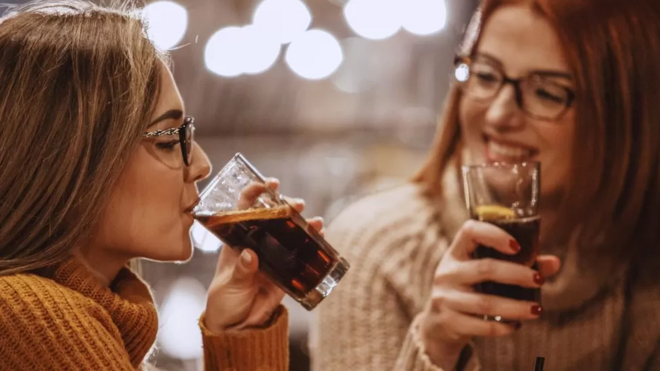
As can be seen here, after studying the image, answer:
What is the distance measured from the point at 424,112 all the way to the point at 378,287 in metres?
0.66

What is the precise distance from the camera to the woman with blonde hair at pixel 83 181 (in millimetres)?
1082

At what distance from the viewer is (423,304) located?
1.48m

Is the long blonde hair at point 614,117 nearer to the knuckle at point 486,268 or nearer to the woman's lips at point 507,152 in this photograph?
the woman's lips at point 507,152

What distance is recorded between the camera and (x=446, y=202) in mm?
1505

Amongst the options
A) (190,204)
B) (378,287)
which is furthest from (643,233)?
(190,204)

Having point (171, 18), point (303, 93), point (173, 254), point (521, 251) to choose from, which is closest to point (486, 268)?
point (521, 251)

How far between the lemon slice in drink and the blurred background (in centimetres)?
41

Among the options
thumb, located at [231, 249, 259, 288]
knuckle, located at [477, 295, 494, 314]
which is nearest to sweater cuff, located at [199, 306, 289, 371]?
thumb, located at [231, 249, 259, 288]

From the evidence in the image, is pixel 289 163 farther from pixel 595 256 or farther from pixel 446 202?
pixel 595 256

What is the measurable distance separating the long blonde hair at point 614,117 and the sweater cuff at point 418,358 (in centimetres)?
30

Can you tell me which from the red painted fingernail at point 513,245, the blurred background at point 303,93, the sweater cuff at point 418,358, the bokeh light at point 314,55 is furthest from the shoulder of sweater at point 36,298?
the bokeh light at point 314,55

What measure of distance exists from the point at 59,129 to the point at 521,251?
2.55 ft

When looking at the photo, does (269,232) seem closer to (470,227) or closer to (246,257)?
(246,257)

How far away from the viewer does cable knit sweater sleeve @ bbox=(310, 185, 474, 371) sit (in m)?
1.49
